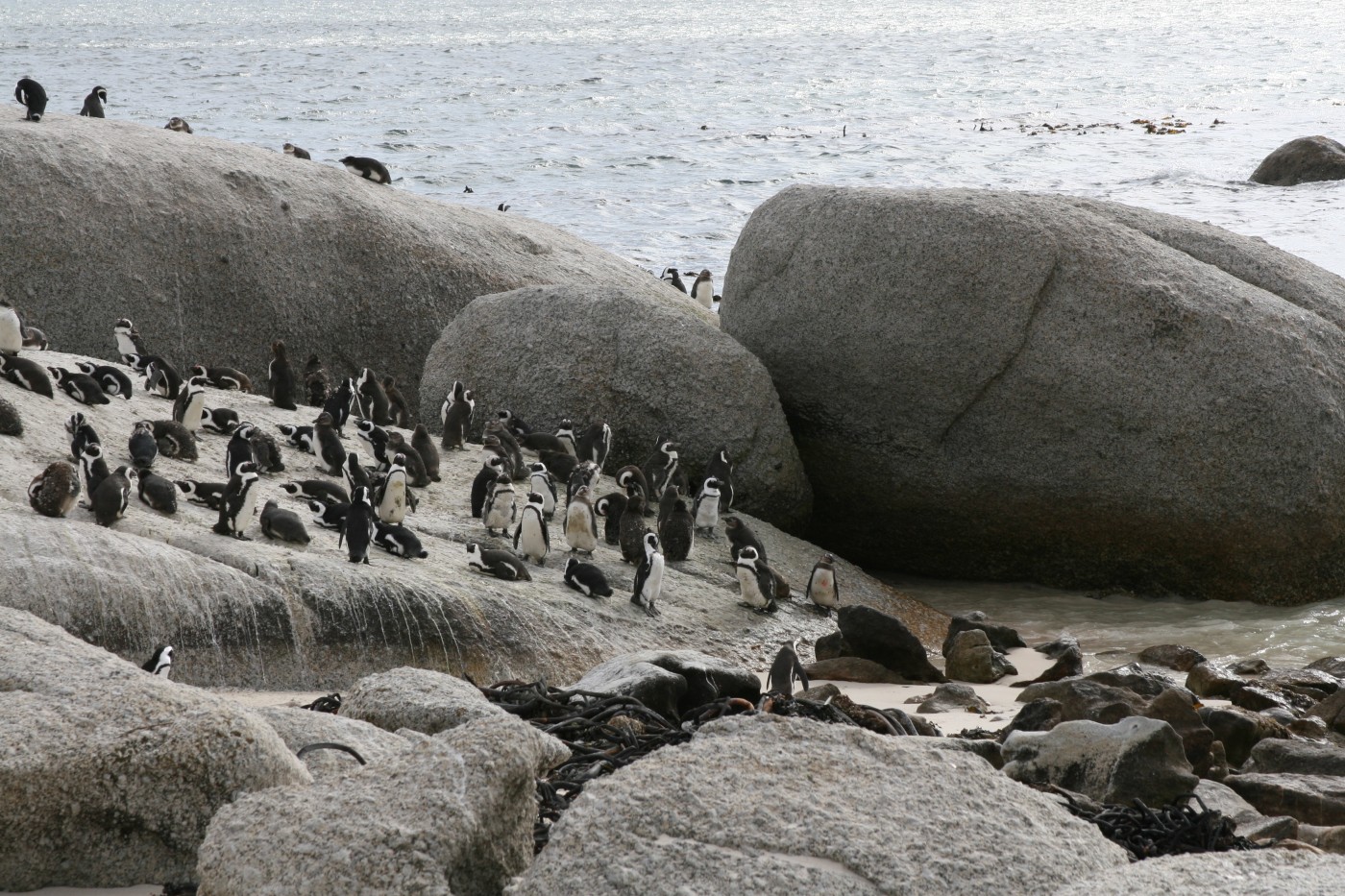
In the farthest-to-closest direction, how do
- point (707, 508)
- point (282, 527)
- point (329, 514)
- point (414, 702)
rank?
point (707, 508) < point (329, 514) < point (282, 527) < point (414, 702)

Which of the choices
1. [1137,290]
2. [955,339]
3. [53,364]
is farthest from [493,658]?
[1137,290]

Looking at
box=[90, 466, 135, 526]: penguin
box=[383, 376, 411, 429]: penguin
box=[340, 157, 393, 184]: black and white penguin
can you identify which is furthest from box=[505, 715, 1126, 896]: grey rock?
box=[340, 157, 393, 184]: black and white penguin

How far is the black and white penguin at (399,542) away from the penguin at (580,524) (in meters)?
1.37

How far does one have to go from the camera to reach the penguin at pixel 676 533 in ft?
33.0

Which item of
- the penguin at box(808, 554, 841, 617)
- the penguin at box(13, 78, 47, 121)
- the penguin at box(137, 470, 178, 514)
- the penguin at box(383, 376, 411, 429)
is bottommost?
the penguin at box(808, 554, 841, 617)

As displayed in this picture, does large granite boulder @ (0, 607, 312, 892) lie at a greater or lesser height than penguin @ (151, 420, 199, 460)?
greater

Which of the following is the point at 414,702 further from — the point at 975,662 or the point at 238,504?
the point at 975,662

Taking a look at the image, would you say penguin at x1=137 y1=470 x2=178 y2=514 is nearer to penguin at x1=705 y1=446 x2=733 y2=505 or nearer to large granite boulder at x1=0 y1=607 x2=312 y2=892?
large granite boulder at x1=0 y1=607 x2=312 y2=892

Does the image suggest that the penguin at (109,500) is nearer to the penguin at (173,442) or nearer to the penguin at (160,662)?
the penguin at (160,662)

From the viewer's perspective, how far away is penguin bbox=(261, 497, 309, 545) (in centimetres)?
837

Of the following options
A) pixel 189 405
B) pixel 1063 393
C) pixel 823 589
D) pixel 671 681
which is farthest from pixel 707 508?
pixel 671 681

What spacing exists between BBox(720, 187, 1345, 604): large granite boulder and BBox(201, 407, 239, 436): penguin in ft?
14.4

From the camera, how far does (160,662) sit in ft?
22.3

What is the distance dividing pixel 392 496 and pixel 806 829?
5882 mm
